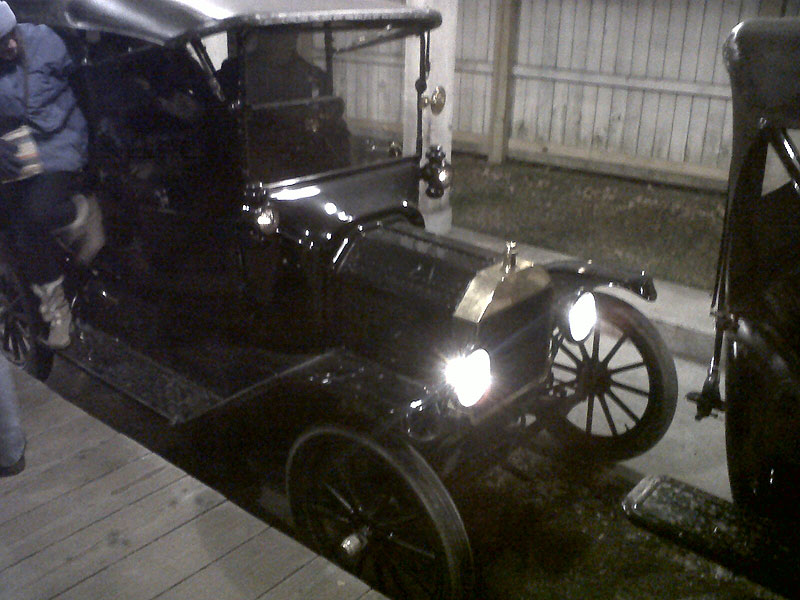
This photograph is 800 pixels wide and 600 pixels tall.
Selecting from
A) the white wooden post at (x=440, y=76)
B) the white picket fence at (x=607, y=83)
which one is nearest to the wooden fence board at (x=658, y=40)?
the white picket fence at (x=607, y=83)

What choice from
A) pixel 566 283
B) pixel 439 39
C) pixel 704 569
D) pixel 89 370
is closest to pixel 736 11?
pixel 439 39

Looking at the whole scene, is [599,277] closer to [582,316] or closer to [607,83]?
[582,316]

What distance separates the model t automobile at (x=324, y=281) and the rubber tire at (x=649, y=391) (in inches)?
0.4

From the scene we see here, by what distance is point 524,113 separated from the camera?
30.7 feet

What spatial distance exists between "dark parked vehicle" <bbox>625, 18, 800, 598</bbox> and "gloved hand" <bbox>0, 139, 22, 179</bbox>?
9.17 ft

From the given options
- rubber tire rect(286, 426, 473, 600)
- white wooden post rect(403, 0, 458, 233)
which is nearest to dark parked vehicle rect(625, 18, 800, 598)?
rubber tire rect(286, 426, 473, 600)

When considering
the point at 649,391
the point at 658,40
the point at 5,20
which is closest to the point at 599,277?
the point at 649,391

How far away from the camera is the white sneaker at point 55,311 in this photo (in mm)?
3844

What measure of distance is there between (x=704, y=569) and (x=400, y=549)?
1.15 metres

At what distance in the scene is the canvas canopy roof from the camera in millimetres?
2797

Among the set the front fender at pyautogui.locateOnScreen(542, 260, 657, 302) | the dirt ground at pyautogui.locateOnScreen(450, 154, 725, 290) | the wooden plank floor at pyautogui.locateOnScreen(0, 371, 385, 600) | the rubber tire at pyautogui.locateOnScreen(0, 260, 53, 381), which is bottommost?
the dirt ground at pyautogui.locateOnScreen(450, 154, 725, 290)

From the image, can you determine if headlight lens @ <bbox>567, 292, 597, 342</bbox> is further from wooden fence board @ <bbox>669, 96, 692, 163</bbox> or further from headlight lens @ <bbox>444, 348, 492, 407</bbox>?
wooden fence board @ <bbox>669, 96, 692, 163</bbox>

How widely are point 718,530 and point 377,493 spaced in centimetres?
113

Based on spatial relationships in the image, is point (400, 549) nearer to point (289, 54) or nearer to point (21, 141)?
point (289, 54)
